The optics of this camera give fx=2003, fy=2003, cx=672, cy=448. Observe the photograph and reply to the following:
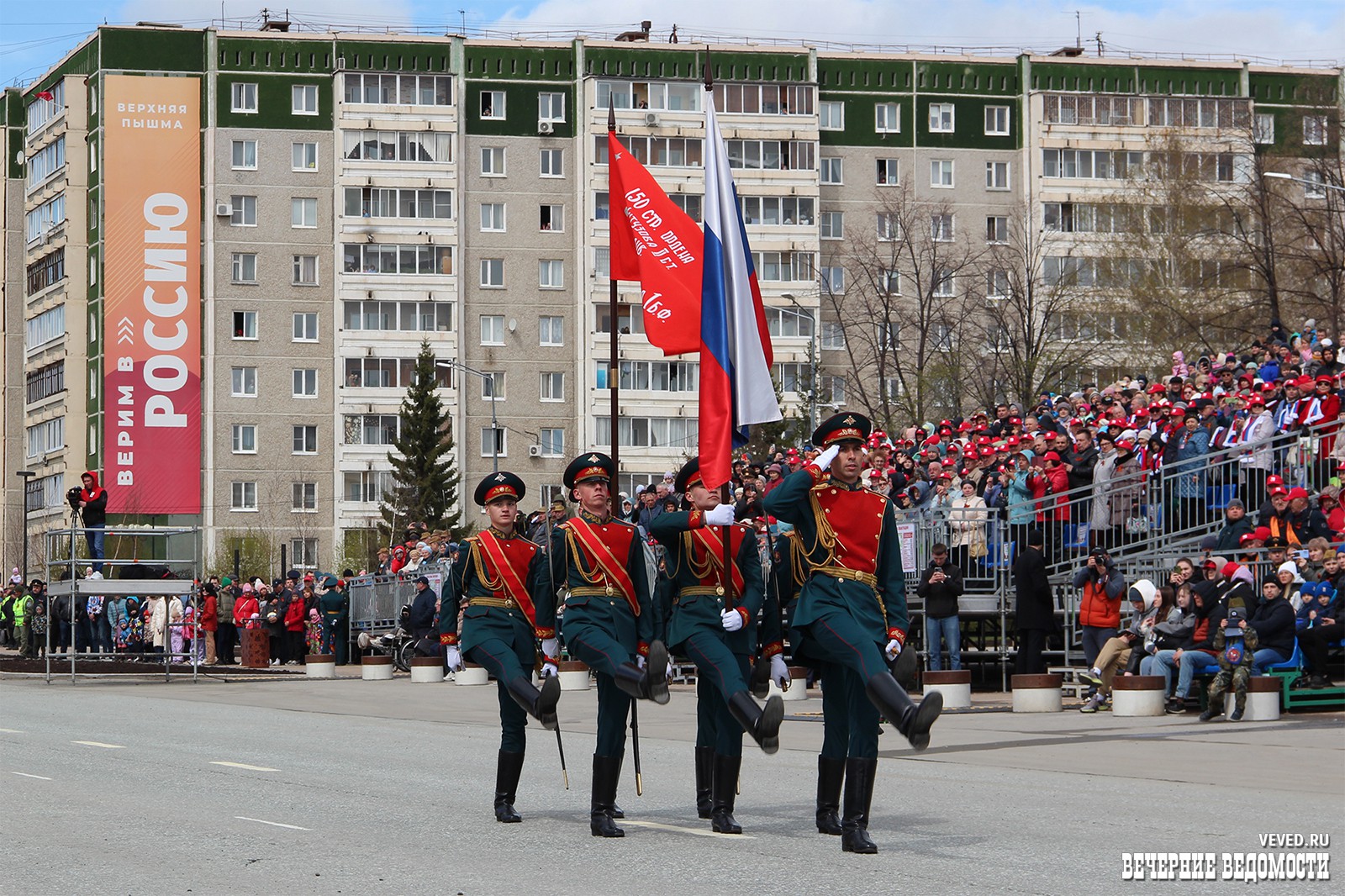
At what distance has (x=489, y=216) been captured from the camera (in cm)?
8688

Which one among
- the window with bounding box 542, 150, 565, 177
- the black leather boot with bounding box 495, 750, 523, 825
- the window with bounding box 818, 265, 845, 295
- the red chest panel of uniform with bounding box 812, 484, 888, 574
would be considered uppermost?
the window with bounding box 542, 150, 565, 177

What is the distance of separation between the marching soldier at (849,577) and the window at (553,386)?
76.6 meters

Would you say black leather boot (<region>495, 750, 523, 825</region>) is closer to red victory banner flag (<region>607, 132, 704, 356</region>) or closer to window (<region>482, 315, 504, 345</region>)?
red victory banner flag (<region>607, 132, 704, 356</region>)

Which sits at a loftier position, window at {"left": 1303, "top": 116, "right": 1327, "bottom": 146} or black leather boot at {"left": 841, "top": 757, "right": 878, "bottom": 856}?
window at {"left": 1303, "top": 116, "right": 1327, "bottom": 146}

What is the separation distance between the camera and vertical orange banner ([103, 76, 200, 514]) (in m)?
83.6

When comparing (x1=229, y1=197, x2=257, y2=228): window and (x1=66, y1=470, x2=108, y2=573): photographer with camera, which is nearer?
(x1=66, y1=470, x2=108, y2=573): photographer with camera

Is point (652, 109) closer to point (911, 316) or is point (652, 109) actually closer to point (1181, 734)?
point (911, 316)

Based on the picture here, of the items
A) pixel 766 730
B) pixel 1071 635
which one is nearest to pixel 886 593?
pixel 766 730

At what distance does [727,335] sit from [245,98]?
243 feet

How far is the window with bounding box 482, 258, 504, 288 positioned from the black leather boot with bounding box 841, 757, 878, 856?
253ft

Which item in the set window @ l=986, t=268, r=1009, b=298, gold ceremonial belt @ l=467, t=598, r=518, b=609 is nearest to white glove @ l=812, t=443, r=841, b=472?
gold ceremonial belt @ l=467, t=598, r=518, b=609

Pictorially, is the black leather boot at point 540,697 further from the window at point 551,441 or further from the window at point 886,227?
the window at point 886,227

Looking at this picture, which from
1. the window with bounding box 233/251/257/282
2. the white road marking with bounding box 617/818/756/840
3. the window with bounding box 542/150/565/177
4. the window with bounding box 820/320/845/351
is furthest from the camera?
the window with bounding box 820/320/845/351

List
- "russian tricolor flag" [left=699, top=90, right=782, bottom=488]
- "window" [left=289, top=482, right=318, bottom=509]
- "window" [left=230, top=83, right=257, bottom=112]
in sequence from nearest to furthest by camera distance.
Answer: "russian tricolor flag" [left=699, top=90, right=782, bottom=488], "window" [left=230, top=83, right=257, bottom=112], "window" [left=289, top=482, right=318, bottom=509]
